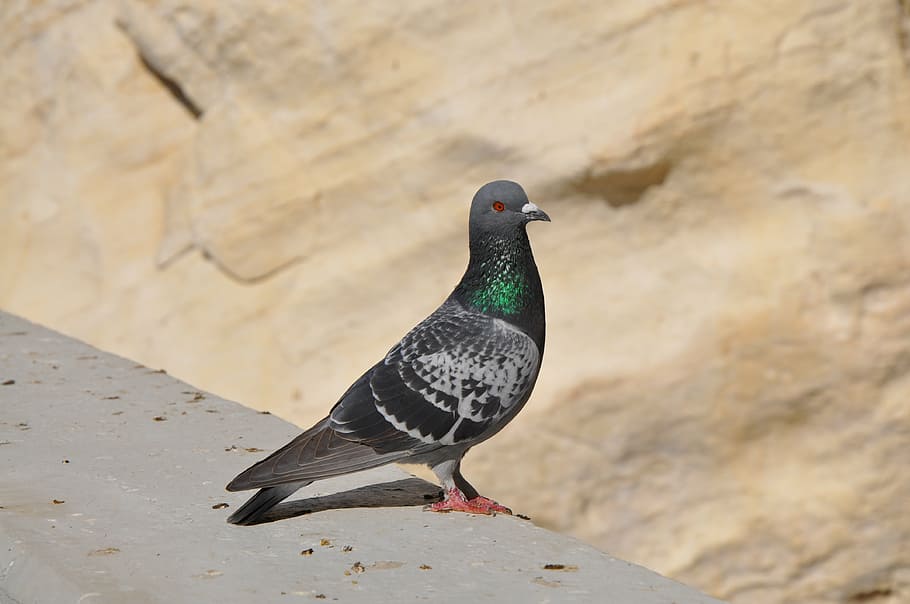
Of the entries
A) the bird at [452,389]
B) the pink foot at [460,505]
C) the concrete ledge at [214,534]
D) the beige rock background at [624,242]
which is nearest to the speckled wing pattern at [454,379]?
the bird at [452,389]

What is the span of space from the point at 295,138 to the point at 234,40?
92 cm

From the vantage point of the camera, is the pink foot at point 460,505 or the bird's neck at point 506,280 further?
the bird's neck at point 506,280

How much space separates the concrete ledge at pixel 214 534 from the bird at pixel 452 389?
0.58ft

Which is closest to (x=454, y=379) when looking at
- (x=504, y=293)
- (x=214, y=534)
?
(x=504, y=293)

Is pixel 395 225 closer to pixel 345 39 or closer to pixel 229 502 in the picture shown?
pixel 345 39

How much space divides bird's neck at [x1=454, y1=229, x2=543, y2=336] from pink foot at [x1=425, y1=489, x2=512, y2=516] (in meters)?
0.62

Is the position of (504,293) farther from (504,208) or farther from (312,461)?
(312,461)

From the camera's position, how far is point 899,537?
7750 millimetres

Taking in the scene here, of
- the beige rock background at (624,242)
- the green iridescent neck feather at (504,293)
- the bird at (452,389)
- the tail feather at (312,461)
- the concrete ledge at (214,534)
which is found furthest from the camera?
the beige rock background at (624,242)

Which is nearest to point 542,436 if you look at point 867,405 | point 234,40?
point 867,405

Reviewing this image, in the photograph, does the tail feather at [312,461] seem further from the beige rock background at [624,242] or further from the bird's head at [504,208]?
the beige rock background at [624,242]

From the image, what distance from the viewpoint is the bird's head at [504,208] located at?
157 inches

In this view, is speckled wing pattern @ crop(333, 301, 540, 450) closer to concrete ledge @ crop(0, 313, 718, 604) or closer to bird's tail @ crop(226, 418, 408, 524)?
bird's tail @ crop(226, 418, 408, 524)

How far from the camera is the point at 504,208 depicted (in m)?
4.02
